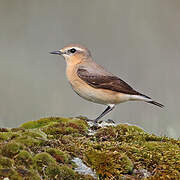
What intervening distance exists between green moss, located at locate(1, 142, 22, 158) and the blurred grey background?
22.4ft

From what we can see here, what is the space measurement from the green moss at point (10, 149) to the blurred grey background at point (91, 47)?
22.4 ft

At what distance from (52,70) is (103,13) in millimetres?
2985

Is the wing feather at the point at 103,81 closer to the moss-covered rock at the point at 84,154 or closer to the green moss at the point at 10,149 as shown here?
the moss-covered rock at the point at 84,154

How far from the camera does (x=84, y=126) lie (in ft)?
27.1

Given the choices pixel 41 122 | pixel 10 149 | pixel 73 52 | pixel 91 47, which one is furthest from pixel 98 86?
pixel 10 149

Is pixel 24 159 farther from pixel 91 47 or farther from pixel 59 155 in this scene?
pixel 91 47

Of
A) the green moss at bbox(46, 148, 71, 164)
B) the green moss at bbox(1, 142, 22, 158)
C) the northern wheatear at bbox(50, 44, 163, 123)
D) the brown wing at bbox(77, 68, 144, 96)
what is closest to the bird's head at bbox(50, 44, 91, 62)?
the northern wheatear at bbox(50, 44, 163, 123)

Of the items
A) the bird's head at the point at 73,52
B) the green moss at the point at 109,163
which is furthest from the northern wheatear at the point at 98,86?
the green moss at the point at 109,163

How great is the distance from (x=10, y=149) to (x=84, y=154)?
1.15m

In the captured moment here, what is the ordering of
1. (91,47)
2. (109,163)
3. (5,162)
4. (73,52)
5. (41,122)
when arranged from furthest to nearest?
(91,47) → (73,52) → (41,122) → (109,163) → (5,162)

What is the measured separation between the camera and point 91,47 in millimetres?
15789

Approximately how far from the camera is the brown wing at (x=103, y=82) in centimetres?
1126

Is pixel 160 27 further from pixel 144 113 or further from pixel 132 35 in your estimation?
pixel 144 113

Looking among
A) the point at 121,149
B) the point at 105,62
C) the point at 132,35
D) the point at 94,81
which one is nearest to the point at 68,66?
the point at 94,81
